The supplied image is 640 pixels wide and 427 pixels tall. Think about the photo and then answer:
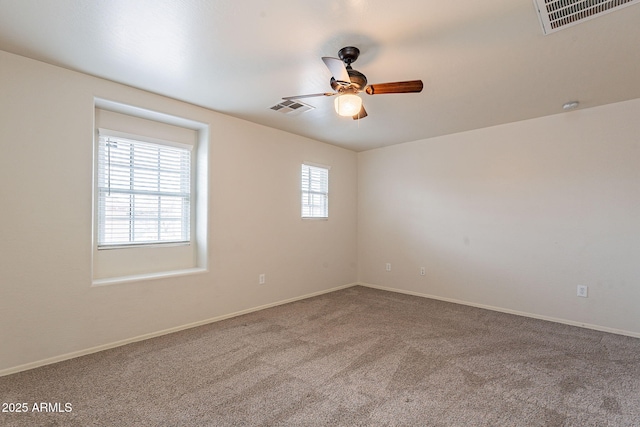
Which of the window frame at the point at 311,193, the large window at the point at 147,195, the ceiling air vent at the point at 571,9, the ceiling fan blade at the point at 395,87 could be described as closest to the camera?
the ceiling air vent at the point at 571,9

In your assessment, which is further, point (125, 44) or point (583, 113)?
point (583, 113)

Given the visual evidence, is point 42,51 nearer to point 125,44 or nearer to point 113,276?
point 125,44

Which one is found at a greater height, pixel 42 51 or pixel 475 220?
pixel 42 51

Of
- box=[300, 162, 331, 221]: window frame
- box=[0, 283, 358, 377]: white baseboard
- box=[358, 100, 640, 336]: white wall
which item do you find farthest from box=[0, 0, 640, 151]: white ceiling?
box=[0, 283, 358, 377]: white baseboard

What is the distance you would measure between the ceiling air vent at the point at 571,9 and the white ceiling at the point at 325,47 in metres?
0.06

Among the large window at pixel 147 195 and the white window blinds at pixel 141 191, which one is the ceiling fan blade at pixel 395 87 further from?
the white window blinds at pixel 141 191

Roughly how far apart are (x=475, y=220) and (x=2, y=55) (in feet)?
17.1

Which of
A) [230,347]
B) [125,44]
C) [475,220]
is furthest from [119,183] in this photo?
[475,220]

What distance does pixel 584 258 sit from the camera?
3.57 m

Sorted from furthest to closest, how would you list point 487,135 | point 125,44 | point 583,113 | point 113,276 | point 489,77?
1. point 487,135
2. point 583,113
3. point 113,276
4. point 489,77
5. point 125,44

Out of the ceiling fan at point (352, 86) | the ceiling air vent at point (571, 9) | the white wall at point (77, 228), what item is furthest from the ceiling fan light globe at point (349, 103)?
the white wall at point (77, 228)

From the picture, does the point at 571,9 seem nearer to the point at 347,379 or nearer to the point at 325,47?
the point at 325,47

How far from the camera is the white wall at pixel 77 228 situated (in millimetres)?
2441

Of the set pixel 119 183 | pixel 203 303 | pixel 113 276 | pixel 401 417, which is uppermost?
pixel 119 183
